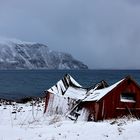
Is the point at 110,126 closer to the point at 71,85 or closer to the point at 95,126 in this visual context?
the point at 95,126

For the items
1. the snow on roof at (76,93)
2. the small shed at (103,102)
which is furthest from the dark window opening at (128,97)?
the snow on roof at (76,93)

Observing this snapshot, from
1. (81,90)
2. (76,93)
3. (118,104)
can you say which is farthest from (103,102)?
(81,90)

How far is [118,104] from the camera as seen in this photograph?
101 feet

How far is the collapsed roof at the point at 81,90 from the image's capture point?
102ft

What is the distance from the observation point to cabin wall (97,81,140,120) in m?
30.0

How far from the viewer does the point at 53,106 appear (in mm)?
37344

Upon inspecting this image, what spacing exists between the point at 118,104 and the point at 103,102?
154 centimetres

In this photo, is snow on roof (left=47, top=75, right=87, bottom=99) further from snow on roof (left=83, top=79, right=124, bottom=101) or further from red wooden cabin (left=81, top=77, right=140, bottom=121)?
red wooden cabin (left=81, top=77, right=140, bottom=121)

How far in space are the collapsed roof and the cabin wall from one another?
47 centimetres

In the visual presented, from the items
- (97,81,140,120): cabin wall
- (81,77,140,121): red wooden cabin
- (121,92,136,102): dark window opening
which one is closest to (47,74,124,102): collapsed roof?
(81,77,140,121): red wooden cabin

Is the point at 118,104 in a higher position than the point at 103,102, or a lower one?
lower

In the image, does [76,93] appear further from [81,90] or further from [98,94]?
[98,94]

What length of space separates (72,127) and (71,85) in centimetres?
1927

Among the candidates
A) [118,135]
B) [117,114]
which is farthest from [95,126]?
A: [117,114]
